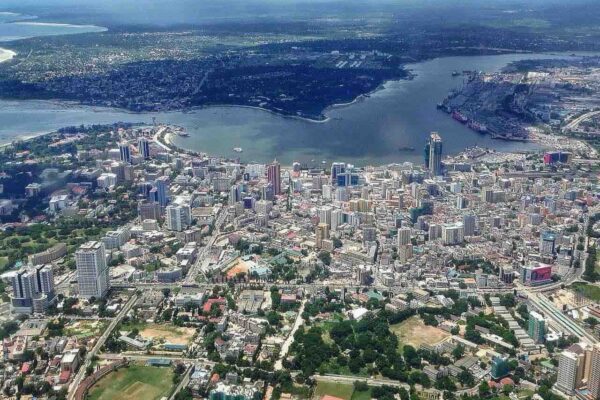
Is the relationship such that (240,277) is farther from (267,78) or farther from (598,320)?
(267,78)

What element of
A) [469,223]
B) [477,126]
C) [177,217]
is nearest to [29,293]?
[177,217]

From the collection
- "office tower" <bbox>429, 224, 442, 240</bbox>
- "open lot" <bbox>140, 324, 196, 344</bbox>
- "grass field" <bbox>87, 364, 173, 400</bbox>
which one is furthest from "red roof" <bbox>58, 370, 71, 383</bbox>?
"office tower" <bbox>429, 224, 442, 240</bbox>

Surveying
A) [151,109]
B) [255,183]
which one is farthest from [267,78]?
[255,183]

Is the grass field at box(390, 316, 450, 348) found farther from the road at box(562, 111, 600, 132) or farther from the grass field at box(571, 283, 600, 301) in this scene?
the road at box(562, 111, 600, 132)

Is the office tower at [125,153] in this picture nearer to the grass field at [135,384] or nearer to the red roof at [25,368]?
the red roof at [25,368]

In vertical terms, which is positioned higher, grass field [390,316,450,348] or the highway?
the highway
